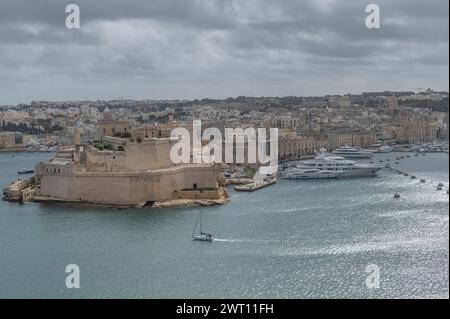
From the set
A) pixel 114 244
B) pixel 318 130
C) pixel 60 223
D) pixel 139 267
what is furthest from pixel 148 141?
pixel 318 130

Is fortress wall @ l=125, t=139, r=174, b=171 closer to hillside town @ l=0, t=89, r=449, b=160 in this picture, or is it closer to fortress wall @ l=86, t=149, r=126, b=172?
fortress wall @ l=86, t=149, r=126, b=172

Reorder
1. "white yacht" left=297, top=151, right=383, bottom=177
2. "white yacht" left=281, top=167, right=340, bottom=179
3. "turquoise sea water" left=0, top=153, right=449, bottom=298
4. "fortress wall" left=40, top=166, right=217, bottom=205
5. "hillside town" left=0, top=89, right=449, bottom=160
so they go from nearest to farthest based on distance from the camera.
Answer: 1. "turquoise sea water" left=0, top=153, right=449, bottom=298
2. "fortress wall" left=40, top=166, right=217, bottom=205
3. "white yacht" left=281, top=167, right=340, bottom=179
4. "white yacht" left=297, top=151, right=383, bottom=177
5. "hillside town" left=0, top=89, right=449, bottom=160

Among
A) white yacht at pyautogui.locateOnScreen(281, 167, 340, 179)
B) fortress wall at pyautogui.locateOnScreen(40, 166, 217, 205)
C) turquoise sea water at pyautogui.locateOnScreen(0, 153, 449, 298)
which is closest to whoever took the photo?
turquoise sea water at pyautogui.locateOnScreen(0, 153, 449, 298)

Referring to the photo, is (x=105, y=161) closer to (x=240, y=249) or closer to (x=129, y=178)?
(x=129, y=178)

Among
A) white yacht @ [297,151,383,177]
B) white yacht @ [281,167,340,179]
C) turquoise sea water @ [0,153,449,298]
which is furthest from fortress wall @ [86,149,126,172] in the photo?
white yacht @ [297,151,383,177]

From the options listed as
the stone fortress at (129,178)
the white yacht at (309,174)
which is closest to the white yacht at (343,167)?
the white yacht at (309,174)

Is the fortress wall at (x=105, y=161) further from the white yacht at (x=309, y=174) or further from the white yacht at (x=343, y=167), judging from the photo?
the white yacht at (x=343, y=167)
